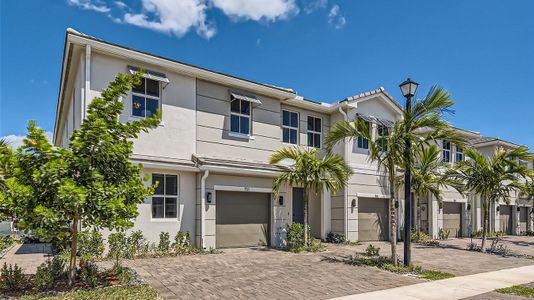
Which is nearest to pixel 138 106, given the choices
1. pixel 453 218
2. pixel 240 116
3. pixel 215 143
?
pixel 215 143

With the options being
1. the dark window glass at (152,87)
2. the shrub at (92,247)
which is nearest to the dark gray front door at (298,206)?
the dark window glass at (152,87)

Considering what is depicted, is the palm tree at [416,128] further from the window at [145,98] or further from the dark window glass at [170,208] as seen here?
the window at [145,98]

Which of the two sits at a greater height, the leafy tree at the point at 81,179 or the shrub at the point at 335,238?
the leafy tree at the point at 81,179

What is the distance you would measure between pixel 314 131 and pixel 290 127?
1492 mm

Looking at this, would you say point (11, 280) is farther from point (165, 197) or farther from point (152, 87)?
point (152, 87)

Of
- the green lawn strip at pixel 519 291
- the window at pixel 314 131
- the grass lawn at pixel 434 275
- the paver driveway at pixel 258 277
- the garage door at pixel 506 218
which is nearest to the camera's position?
the paver driveway at pixel 258 277

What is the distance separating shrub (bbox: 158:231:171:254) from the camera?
1196 centimetres

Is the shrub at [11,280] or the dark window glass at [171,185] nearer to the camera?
the shrub at [11,280]

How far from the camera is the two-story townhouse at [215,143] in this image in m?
12.0

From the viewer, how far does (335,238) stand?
54.1 feet

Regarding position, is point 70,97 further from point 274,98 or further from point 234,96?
point 274,98

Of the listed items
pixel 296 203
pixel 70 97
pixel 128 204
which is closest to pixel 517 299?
pixel 128 204

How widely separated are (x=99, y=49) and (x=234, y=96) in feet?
16.1

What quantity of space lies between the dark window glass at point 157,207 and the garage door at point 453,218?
17.1 m
